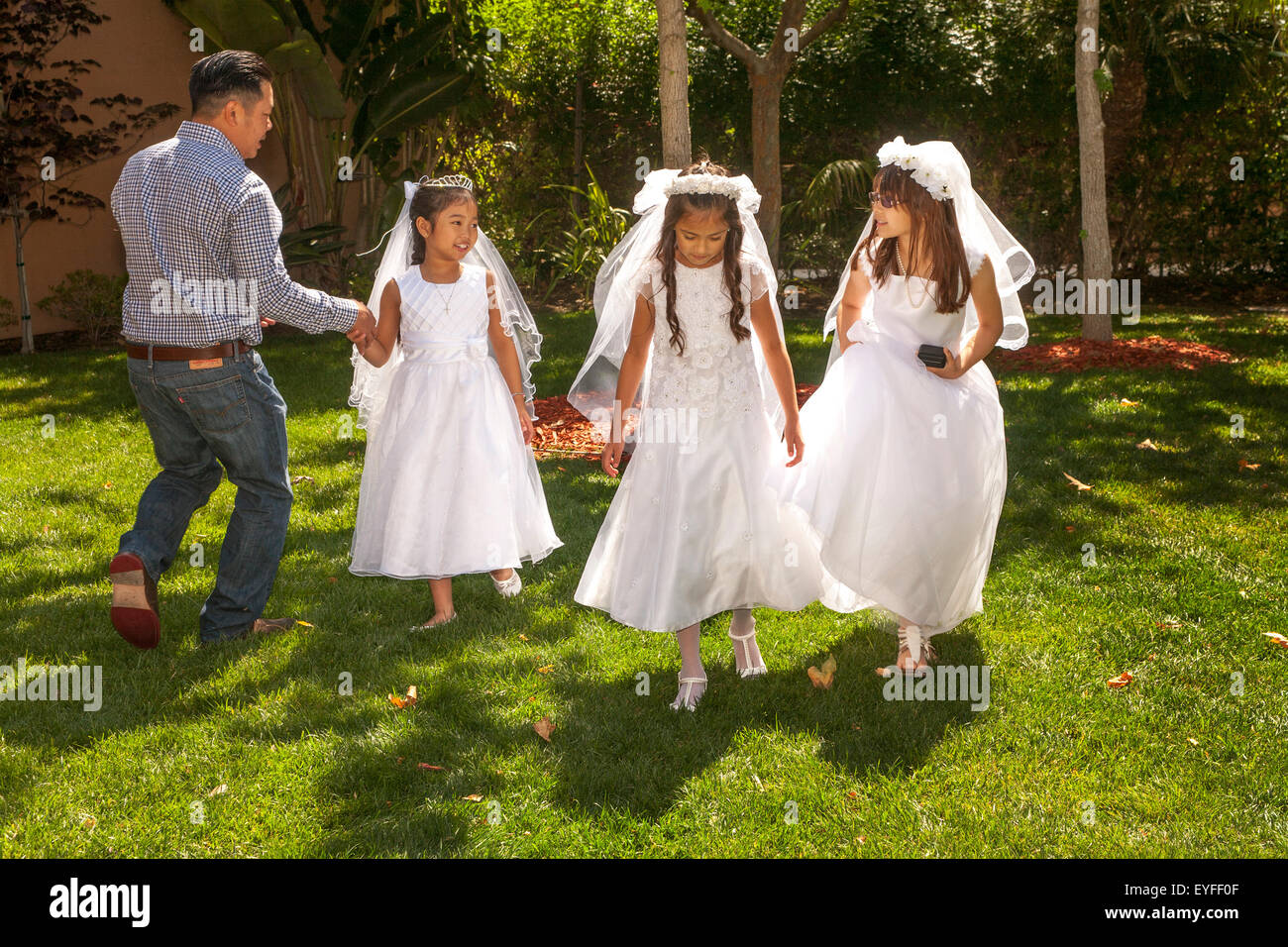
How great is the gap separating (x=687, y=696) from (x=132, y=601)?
2210mm

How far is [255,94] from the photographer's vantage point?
431 cm

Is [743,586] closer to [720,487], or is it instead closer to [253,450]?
[720,487]

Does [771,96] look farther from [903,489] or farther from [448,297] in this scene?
[903,489]

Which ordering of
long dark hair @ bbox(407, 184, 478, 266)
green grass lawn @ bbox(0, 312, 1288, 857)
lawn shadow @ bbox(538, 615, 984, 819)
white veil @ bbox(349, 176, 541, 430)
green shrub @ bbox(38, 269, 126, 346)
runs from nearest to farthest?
green grass lawn @ bbox(0, 312, 1288, 857) < lawn shadow @ bbox(538, 615, 984, 819) < long dark hair @ bbox(407, 184, 478, 266) < white veil @ bbox(349, 176, 541, 430) < green shrub @ bbox(38, 269, 126, 346)

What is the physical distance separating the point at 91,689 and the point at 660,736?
2.18 m

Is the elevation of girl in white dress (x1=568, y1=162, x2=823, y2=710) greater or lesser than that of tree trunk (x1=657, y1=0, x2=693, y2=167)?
lesser

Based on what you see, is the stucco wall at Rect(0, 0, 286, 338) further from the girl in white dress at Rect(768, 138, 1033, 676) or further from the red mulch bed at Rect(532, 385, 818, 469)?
the girl in white dress at Rect(768, 138, 1033, 676)

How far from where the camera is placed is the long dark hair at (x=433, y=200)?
4.74 m

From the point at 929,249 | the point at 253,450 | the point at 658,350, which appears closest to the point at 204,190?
the point at 253,450

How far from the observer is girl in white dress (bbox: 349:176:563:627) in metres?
4.86

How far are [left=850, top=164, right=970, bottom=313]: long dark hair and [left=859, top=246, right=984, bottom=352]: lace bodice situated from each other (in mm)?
41

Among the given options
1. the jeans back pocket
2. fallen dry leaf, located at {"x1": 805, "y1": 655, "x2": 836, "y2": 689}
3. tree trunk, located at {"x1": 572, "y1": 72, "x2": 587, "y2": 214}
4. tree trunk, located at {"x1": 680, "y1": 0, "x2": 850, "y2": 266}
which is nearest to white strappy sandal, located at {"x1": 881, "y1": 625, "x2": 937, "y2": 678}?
fallen dry leaf, located at {"x1": 805, "y1": 655, "x2": 836, "y2": 689}

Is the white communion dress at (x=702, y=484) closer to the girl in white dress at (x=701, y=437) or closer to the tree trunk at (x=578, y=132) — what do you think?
the girl in white dress at (x=701, y=437)
